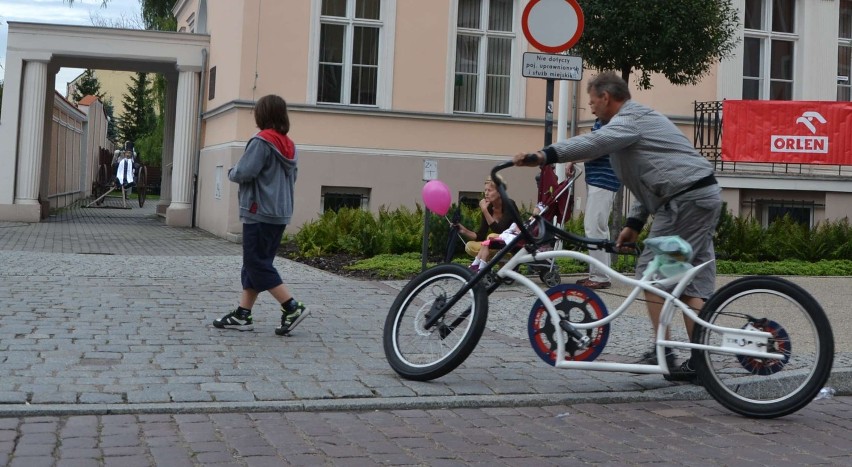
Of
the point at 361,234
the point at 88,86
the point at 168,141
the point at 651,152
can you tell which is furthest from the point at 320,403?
the point at 88,86

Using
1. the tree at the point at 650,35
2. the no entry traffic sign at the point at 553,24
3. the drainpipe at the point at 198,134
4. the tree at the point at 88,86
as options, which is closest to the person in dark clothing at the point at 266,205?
the no entry traffic sign at the point at 553,24

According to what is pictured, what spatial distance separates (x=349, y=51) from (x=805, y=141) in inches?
292

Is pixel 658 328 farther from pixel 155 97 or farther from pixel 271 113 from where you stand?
pixel 155 97

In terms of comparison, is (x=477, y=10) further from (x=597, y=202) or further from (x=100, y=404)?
(x=100, y=404)

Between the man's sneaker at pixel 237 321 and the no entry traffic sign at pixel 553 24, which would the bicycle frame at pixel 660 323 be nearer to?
the man's sneaker at pixel 237 321

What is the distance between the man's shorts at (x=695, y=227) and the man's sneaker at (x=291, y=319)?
2.61 m

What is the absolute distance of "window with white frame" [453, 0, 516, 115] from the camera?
18.9 metres

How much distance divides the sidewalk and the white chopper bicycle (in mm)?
235

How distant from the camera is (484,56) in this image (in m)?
19.0

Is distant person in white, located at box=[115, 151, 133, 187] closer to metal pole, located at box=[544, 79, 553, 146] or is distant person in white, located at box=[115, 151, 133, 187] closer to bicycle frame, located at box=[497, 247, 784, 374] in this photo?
metal pole, located at box=[544, 79, 553, 146]

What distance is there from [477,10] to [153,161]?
30.1 meters

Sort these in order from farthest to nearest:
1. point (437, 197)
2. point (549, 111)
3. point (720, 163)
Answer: point (720, 163)
point (549, 111)
point (437, 197)

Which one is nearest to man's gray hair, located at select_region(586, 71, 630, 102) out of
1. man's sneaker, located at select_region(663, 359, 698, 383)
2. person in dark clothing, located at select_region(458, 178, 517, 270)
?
man's sneaker, located at select_region(663, 359, 698, 383)

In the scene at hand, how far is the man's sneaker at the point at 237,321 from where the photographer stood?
311 inches
